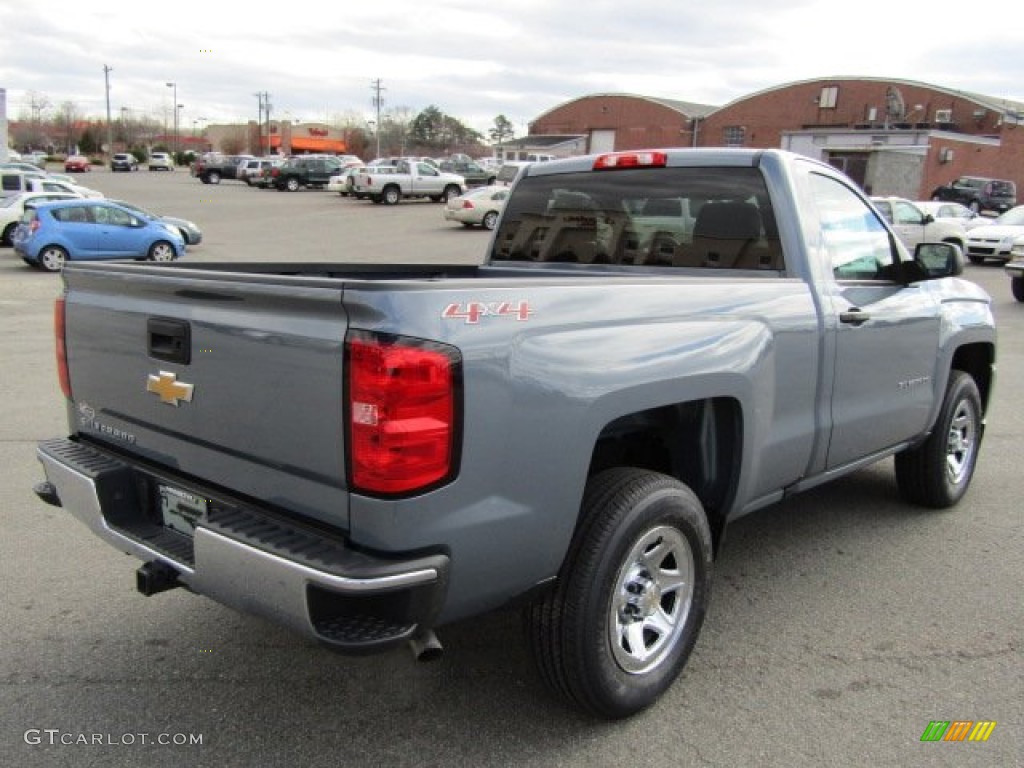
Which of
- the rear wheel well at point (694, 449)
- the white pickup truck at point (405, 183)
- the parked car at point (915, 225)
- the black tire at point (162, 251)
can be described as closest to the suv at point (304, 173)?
the white pickup truck at point (405, 183)

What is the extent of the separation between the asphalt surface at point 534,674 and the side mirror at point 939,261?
1444 millimetres

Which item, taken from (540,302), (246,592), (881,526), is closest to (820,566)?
(881,526)

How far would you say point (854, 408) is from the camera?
13.1 feet

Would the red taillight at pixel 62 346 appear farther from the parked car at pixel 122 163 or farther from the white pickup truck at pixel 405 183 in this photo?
the parked car at pixel 122 163

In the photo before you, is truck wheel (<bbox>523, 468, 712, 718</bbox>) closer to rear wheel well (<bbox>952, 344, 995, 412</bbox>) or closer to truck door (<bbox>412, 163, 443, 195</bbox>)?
rear wheel well (<bbox>952, 344, 995, 412</bbox>)

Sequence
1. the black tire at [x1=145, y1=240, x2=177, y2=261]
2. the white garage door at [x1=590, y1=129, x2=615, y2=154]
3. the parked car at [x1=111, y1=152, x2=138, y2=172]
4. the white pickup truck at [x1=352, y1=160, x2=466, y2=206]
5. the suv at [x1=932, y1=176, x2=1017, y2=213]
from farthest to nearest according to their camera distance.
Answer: the parked car at [x1=111, y1=152, x2=138, y2=172]
the white garage door at [x1=590, y1=129, x2=615, y2=154]
the white pickup truck at [x1=352, y1=160, x2=466, y2=206]
the suv at [x1=932, y1=176, x2=1017, y2=213]
the black tire at [x1=145, y1=240, x2=177, y2=261]

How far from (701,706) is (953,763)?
0.81m

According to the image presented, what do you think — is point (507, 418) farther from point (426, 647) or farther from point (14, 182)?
point (14, 182)

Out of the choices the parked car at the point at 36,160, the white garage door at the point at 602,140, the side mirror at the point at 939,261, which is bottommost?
the side mirror at the point at 939,261

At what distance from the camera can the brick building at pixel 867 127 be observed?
151 feet

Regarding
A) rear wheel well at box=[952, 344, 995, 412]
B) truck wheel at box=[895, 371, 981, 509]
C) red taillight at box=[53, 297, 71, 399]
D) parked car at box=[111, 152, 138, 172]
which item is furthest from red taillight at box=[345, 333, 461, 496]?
parked car at box=[111, 152, 138, 172]

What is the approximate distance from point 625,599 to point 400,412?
3.91 feet

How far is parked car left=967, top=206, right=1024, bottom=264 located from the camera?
2177 centimetres

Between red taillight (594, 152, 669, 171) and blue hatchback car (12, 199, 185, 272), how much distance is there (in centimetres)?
1634
